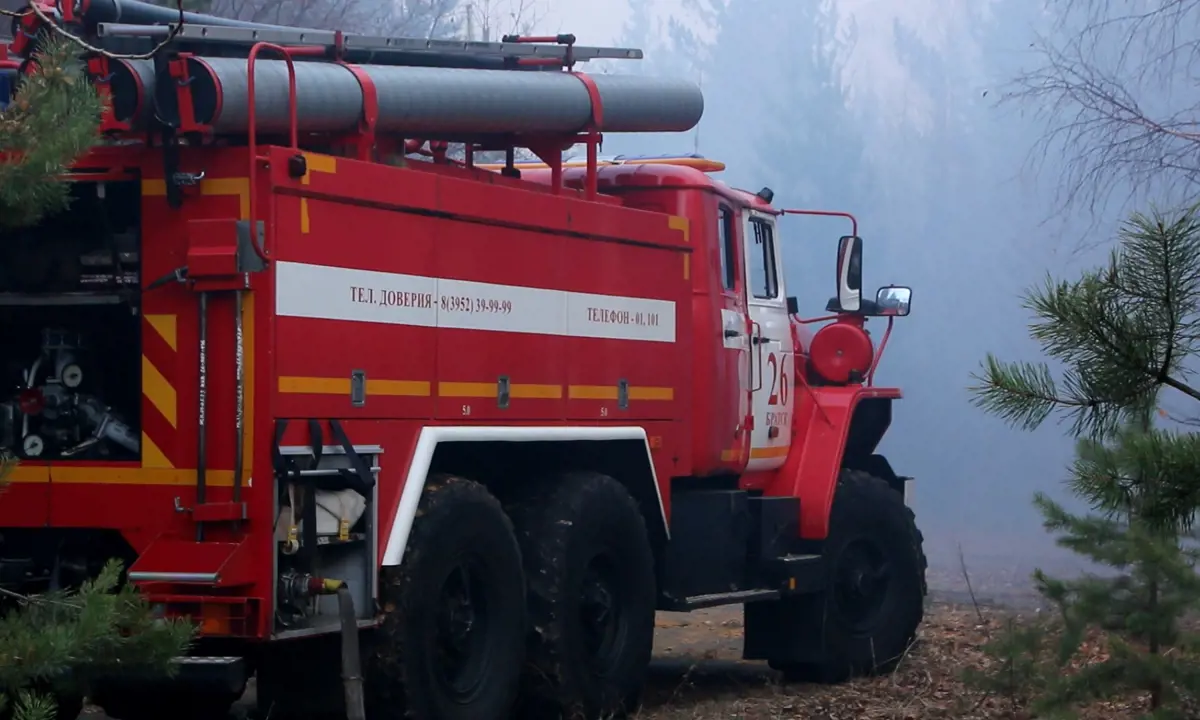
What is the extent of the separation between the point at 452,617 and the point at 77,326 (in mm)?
1955

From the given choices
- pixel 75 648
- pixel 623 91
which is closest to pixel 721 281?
pixel 623 91

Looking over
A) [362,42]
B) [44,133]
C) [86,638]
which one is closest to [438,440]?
[362,42]

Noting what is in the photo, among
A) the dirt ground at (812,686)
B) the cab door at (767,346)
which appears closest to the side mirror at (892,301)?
the cab door at (767,346)

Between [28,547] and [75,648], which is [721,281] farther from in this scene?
[75,648]

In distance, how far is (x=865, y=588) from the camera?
428 inches

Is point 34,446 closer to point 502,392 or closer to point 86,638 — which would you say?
point 86,638

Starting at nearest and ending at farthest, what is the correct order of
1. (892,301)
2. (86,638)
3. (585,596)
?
1. (86,638)
2. (585,596)
3. (892,301)

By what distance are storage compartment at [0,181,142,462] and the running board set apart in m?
3.54

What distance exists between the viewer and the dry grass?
8.66 m

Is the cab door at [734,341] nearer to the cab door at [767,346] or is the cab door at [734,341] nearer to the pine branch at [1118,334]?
the cab door at [767,346]

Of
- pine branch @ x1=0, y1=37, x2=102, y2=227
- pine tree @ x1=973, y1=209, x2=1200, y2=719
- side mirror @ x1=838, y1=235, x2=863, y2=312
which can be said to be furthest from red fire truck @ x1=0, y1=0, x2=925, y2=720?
pine tree @ x1=973, y1=209, x2=1200, y2=719

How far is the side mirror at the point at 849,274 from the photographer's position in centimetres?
1090

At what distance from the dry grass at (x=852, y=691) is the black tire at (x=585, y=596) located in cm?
44

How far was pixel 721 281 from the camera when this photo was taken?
9.98 metres
